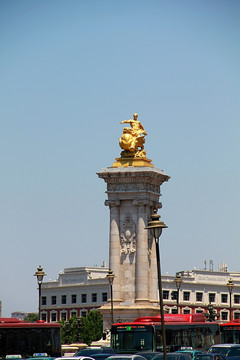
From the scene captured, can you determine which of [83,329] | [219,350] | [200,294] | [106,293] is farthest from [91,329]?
[219,350]

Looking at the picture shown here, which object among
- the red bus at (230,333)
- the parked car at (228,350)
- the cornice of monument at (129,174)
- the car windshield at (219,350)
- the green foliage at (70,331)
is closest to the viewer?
the parked car at (228,350)

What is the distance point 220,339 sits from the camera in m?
59.5

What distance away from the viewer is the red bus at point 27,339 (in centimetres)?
5141

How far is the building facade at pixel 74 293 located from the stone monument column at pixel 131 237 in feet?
229

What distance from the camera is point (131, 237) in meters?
79.3

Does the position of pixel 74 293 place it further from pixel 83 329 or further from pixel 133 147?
pixel 133 147

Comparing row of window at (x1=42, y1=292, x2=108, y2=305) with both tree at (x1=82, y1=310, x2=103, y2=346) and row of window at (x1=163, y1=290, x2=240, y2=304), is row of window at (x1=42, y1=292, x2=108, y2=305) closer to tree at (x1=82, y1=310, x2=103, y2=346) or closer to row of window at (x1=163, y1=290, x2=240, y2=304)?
row of window at (x1=163, y1=290, x2=240, y2=304)

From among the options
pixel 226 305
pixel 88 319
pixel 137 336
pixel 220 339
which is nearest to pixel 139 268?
pixel 220 339

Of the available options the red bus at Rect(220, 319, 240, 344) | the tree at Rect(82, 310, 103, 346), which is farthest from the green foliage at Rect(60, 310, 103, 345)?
the red bus at Rect(220, 319, 240, 344)

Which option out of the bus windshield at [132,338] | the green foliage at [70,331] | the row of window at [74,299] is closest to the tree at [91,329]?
the green foliage at [70,331]

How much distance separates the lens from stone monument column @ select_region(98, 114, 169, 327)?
7819 cm

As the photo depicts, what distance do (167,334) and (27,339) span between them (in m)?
7.94

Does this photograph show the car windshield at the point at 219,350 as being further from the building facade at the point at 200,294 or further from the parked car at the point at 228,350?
the building facade at the point at 200,294

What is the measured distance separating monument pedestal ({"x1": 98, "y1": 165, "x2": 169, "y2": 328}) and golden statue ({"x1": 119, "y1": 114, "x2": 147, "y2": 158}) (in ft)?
5.79
